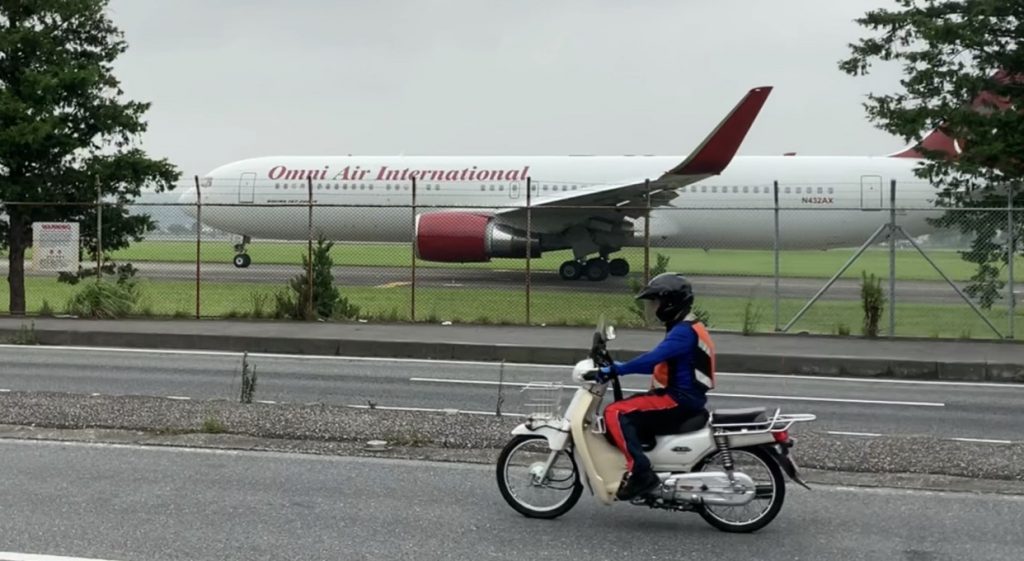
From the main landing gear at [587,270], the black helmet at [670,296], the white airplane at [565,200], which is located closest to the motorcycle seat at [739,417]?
the black helmet at [670,296]

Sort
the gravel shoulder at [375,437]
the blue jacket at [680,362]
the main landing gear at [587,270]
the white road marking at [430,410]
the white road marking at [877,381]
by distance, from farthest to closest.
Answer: the main landing gear at [587,270] → the white road marking at [877,381] → the white road marking at [430,410] → the gravel shoulder at [375,437] → the blue jacket at [680,362]

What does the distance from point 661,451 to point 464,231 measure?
20080mm

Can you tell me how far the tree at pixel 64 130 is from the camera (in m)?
18.4

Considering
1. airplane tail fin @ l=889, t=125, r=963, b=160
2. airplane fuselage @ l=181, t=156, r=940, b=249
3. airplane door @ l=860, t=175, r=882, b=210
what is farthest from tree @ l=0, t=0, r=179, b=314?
airplane door @ l=860, t=175, r=882, b=210

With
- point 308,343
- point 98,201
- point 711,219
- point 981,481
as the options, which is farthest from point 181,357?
point 711,219

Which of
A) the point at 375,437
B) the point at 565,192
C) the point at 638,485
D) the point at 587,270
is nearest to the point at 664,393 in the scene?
the point at 638,485

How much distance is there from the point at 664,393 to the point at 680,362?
0.19 metres

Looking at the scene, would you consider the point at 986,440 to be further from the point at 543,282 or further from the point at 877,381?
the point at 543,282

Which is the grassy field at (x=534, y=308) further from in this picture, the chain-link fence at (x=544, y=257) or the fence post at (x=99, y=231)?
the fence post at (x=99, y=231)

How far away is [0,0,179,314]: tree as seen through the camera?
1836 cm

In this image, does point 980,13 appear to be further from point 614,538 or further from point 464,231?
point 614,538

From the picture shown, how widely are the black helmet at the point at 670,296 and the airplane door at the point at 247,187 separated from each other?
2754 cm

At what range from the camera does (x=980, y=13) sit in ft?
58.9

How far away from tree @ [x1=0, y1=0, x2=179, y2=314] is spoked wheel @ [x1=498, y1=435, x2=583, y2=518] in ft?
46.7
